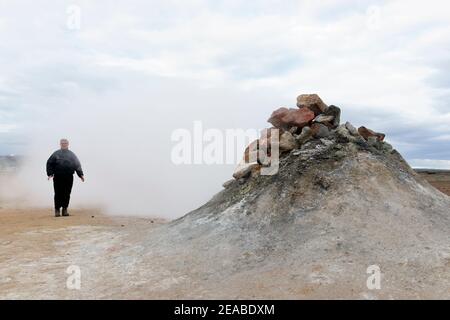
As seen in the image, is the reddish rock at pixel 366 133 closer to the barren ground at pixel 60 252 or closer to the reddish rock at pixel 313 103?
the reddish rock at pixel 313 103

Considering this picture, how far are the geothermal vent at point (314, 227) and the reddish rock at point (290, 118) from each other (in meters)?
0.02

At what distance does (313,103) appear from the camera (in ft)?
28.5

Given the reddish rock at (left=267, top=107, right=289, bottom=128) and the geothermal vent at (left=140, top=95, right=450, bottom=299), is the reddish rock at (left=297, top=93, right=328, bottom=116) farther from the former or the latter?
the reddish rock at (left=267, top=107, right=289, bottom=128)

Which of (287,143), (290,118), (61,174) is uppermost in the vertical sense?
(290,118)

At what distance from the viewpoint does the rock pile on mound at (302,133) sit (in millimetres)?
8055

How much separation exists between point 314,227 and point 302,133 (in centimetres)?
231

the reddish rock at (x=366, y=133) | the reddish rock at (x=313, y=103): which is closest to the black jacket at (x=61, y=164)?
the reddish rock at (x=313, y=103)

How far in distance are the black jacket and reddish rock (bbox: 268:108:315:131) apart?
18.8 ft

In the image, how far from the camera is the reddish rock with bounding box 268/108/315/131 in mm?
8391

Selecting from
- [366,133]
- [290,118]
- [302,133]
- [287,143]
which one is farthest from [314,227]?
[366,133]

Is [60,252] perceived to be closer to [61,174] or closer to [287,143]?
[287,143]

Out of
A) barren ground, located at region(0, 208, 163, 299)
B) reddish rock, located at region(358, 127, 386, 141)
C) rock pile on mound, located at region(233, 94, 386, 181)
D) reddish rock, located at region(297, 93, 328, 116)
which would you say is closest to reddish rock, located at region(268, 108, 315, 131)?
rock pile on mound, located at region(233, 94, 386, 181)
